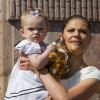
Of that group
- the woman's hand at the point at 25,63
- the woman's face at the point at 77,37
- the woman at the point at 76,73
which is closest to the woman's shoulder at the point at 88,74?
the woman at the point at 76,73

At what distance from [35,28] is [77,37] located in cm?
28

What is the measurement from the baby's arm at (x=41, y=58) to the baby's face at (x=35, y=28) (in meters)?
0.14

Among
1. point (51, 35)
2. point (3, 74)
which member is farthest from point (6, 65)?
point (51, 35)

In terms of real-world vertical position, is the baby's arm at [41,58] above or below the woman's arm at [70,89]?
above

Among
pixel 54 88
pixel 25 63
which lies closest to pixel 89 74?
pixel 54 88

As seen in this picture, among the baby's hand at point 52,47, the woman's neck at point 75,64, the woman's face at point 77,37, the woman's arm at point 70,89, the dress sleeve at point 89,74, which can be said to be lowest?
the woman's arm at point 70,89

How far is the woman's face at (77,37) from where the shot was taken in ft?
10.2

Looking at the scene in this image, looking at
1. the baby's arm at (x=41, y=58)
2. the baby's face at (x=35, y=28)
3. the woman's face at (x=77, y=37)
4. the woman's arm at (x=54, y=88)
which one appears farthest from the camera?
the baby's face at (x=35, y=28)

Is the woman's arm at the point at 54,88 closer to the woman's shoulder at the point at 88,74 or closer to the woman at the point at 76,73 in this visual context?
the woman at the point at 76,73

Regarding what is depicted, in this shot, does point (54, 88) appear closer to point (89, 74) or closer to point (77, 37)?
point (89, 74)

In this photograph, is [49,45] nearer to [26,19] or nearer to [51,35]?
[26,19]

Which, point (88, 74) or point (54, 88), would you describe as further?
point (88, 74)

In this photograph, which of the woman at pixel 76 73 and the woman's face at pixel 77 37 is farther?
the woman's face at pixel 77 37

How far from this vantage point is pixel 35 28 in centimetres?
324
